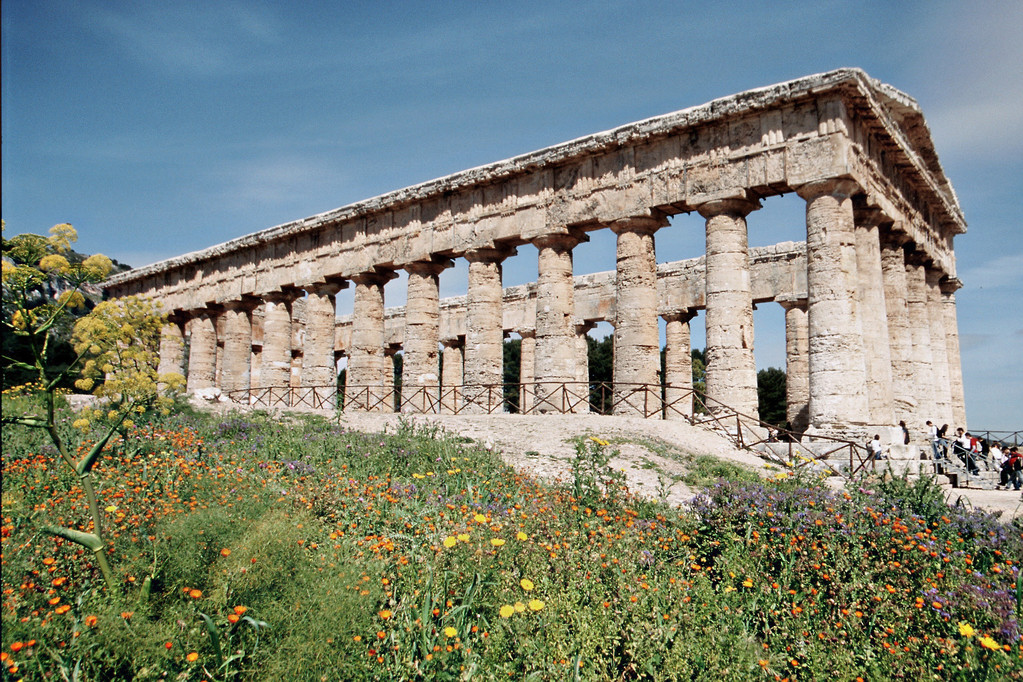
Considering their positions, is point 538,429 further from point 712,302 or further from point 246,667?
point 246,667

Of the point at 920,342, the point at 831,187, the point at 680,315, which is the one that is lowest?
the point at 920,342

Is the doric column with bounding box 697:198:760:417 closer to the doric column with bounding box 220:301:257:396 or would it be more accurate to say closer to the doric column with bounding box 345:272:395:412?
A: the doric column with bounding box 345:272:395:412

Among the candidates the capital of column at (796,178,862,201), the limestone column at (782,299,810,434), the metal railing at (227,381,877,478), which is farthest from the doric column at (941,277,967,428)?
the capital of column at (796,178,862,201)

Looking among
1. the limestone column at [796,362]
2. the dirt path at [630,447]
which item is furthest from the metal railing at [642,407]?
the limestone column at [796,362]

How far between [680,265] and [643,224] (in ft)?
22.4

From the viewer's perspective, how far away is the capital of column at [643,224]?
62.3 feet

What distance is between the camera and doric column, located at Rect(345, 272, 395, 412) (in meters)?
24.4

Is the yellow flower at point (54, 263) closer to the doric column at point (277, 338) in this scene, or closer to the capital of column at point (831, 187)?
the capital of column at point (831, 187)

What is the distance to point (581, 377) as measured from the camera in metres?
23.6

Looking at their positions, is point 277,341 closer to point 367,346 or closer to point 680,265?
point 367,346

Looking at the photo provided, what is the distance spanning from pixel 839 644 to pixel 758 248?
20.0 meters

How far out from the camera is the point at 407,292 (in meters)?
23.6

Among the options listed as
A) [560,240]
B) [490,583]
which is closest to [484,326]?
[560,240]

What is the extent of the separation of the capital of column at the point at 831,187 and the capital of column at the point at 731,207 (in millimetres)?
1321
